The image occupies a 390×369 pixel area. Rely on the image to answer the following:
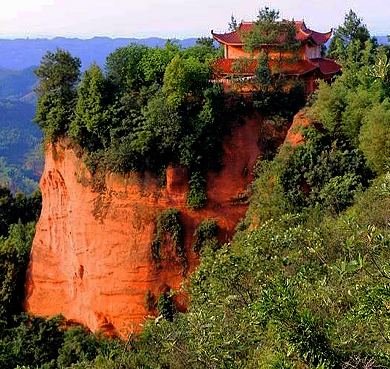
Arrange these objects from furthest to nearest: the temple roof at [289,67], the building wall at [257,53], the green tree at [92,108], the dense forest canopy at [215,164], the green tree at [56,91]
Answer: the building wall at [257,53] → the temple roof at [289,67] → the green tree at [56,91] → the green tree at [92,108] → the dense forest canopy at [215,164]

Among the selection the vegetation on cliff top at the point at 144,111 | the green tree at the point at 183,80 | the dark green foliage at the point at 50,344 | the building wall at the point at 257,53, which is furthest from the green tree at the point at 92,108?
the dark green foliage at the point at 50,344

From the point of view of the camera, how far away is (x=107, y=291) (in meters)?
17.6

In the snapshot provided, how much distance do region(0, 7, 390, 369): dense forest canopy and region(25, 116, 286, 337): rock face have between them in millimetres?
449

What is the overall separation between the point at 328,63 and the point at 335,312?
15830 mm

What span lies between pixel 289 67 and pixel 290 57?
342 millimetres

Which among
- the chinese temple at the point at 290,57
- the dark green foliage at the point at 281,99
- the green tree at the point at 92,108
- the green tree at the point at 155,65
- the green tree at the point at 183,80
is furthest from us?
the chinese temple at the point at 290,57

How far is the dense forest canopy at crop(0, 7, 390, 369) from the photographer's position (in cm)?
880

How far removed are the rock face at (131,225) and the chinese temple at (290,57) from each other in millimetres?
2248

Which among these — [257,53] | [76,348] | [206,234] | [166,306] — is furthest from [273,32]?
[76,348]

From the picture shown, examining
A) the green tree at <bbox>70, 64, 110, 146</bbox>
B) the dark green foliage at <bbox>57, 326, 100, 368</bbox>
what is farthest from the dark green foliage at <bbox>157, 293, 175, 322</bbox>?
the green tree at <bbox>70, 64, 110, 146</bbox>

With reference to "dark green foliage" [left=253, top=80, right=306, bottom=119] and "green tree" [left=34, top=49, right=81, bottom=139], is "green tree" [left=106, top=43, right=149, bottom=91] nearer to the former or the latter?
"green tree" [left=34, top=49, right=81, bottom=139]

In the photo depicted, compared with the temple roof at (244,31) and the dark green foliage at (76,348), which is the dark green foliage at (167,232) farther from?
the temple roof at (244,31)

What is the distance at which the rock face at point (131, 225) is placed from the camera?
17.4 meters

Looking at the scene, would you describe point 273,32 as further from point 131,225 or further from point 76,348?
point 76,348
